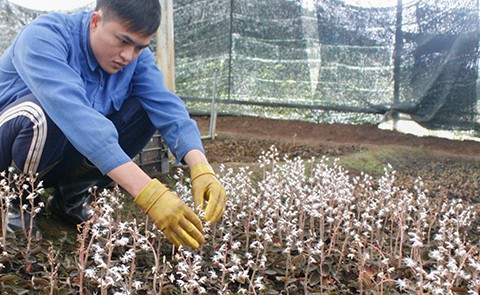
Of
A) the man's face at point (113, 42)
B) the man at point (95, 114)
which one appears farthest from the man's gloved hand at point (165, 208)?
the man's face at point (113, 42)

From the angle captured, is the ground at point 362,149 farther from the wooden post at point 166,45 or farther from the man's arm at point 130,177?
the man's arm at point 130,177

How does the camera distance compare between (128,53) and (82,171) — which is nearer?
(128,53)

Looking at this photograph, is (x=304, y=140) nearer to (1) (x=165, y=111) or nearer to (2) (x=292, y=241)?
(1) (x=165, y=111)

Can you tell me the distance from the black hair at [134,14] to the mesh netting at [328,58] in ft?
16.7

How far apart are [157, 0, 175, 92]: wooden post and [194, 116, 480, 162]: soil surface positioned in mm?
1203

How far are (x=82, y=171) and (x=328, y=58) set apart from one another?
6.57 m

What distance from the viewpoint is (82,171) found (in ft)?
10.7

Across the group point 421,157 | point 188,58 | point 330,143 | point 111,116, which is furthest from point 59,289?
point 188,58

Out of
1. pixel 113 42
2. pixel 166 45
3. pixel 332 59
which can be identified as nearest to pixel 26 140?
pixel 113 42

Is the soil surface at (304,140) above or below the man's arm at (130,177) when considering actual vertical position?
below

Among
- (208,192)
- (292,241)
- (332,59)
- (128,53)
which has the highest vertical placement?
(332,59)

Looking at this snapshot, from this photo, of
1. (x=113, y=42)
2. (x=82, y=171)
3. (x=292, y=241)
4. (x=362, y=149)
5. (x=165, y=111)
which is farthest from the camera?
(x=362, y=149)

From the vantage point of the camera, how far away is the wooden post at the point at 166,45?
5.15 metres

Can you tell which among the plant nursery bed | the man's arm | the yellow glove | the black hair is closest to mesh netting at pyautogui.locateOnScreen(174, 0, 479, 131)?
the plant nursery bed
